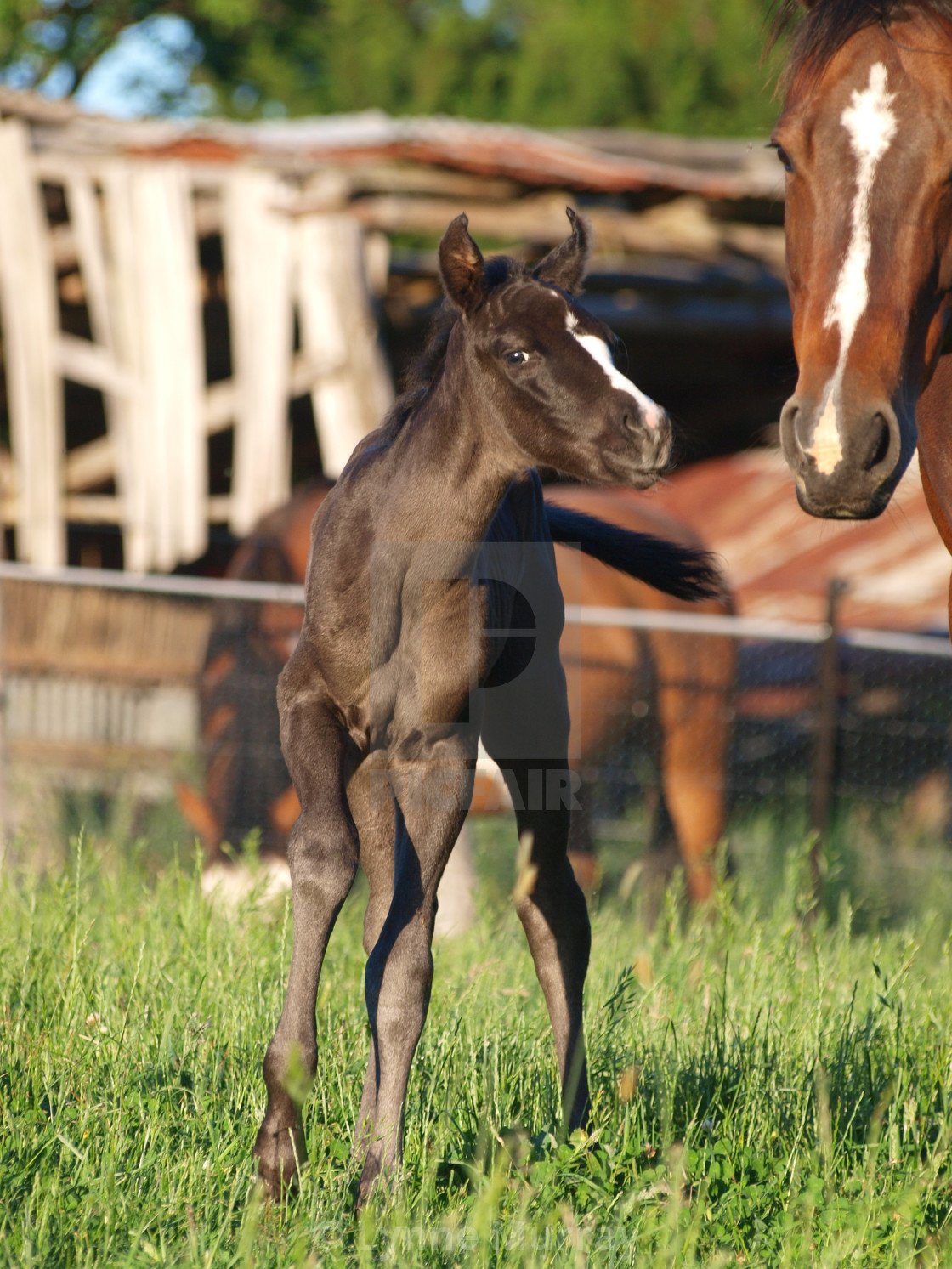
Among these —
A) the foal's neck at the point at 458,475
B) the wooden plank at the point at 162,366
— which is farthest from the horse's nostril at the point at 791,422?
the wooden plank at the point at 162,366

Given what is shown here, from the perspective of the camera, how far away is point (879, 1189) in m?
2.80

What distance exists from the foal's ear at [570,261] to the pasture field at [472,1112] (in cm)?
156

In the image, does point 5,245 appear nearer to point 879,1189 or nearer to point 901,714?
point 901,714

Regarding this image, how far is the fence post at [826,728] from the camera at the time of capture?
7027 millimetres

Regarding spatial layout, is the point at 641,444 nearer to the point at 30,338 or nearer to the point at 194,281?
the point at 194,281

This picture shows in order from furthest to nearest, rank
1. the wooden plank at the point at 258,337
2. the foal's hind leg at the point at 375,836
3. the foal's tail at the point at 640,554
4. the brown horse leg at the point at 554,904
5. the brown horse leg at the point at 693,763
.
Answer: the wooden plank at the point at 258,337
the brown horse leg at the point at 693,763
the foal's tail at the point at 640,554
the brown horse leg at the point at 554,904
the foal's hind leg at the point at 375,836

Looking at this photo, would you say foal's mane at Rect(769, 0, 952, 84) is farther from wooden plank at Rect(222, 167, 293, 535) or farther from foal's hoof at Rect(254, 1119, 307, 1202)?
wooden plank at Rect(222, 167, 293, 535)

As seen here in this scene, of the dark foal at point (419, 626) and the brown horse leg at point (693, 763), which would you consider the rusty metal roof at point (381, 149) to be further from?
the dark foal at point (419, 626)

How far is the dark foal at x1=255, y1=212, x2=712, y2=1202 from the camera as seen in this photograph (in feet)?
8.66

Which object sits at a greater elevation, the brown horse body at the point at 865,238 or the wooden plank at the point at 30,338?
the wooden plank at the point at 30,338

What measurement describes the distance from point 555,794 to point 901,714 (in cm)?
611

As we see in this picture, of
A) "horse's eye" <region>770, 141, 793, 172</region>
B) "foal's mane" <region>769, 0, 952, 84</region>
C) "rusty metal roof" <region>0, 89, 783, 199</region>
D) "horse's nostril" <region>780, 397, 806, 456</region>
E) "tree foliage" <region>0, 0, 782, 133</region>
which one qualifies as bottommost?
"horse's nostril" <region>780, 397, 806, 456</region>

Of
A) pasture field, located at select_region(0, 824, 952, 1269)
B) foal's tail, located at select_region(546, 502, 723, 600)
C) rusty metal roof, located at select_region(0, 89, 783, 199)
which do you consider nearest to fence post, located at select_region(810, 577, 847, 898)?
pasture field, located at select_region(0, 824, 952, 1269)

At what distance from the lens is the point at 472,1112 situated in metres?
3.02
